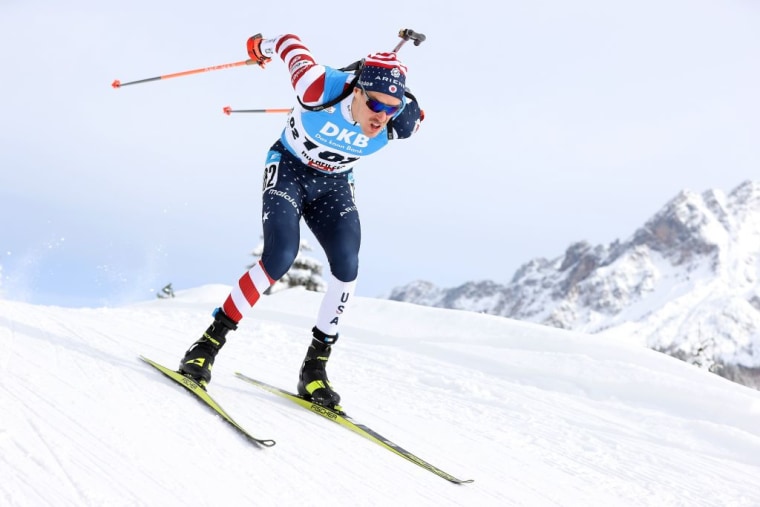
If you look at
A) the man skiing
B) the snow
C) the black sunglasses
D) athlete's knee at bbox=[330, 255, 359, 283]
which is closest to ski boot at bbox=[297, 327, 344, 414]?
the man skiing

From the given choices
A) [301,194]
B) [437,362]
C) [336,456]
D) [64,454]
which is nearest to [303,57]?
[301,194]

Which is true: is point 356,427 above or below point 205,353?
below

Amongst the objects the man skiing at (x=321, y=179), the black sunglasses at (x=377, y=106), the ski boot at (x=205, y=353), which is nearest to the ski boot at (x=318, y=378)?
the man skiing at (x=321, y=179)

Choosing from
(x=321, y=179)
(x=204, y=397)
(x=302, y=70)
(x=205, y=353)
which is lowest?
(x=204, y=397)

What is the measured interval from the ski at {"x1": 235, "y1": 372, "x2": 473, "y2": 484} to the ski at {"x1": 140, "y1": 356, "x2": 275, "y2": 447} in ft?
2.31

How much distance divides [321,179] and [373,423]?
1612 mm

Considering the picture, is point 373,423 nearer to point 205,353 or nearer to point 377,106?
point 205,353

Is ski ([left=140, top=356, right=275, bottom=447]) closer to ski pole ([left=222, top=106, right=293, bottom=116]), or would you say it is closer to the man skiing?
the man skiing

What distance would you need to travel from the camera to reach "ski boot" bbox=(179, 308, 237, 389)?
3.50 meters

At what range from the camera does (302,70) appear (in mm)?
3924

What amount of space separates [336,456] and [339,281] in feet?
4.56

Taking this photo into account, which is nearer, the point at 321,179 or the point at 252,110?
the point at 321,179

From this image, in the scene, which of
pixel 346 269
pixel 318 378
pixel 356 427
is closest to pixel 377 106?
pixel 346 269

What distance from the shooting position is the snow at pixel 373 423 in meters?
2.23
